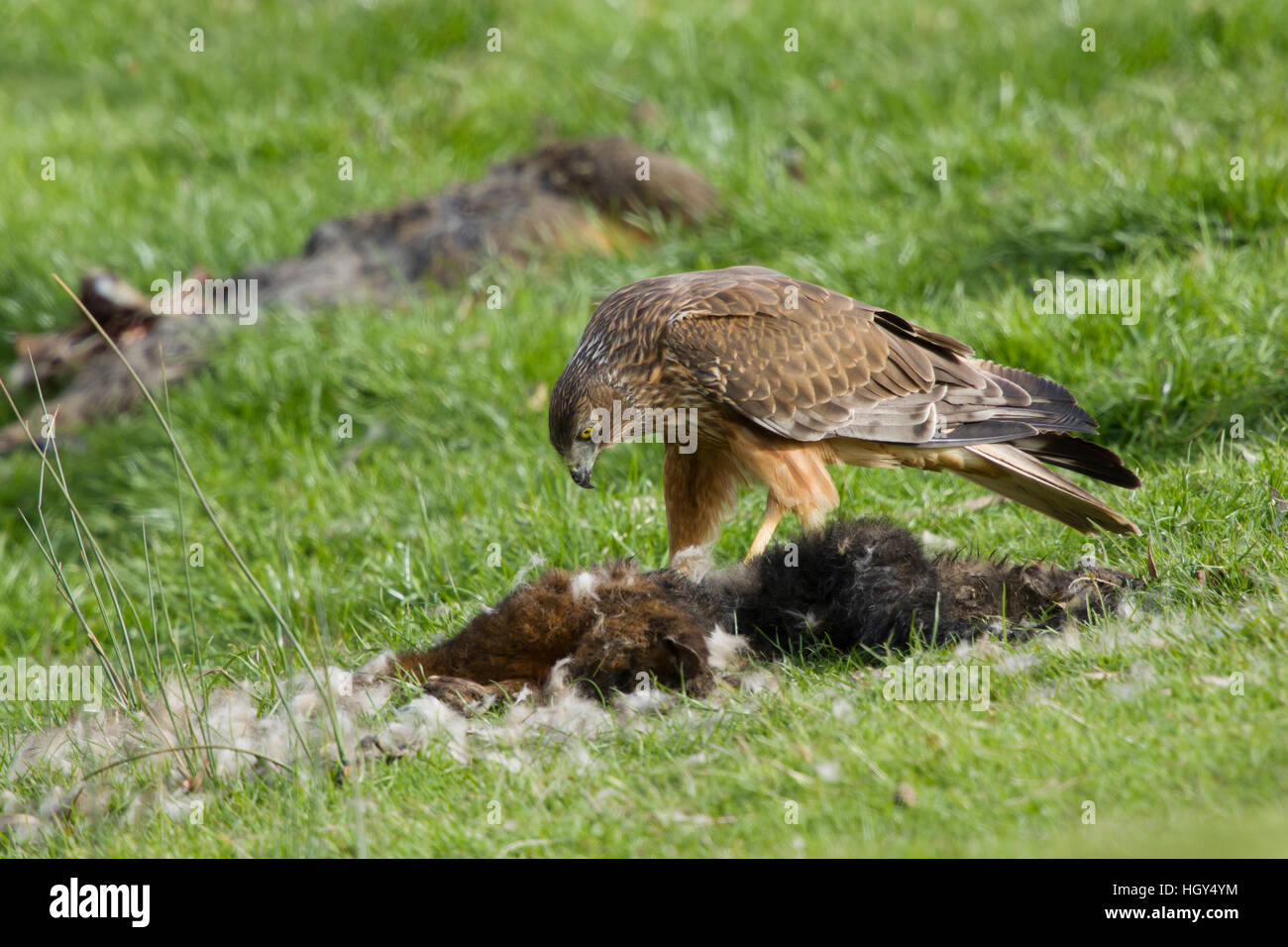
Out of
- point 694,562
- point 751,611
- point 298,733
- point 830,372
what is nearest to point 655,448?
point 830,372

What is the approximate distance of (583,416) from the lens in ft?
14.9

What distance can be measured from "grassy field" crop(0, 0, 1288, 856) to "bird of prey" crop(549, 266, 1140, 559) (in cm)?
34

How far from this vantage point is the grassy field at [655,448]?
3.11 meters

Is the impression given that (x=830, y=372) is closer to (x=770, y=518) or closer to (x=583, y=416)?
(x=770, y=518)

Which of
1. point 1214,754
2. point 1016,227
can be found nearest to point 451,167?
point 1016,227

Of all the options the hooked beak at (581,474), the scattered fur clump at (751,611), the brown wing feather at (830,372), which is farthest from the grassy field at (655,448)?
the hooked beak at (581,474)

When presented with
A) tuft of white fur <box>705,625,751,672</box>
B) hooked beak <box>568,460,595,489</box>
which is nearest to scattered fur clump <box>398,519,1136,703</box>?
tuft of white fur <box>705,625,751,672</box>

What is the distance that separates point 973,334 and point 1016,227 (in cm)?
149

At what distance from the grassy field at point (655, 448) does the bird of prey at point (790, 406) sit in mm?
341

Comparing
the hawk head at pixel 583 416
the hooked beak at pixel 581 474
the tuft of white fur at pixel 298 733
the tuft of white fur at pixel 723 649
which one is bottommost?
the tuft of white fur at pixel 298 733

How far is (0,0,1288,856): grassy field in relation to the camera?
3.11 meters

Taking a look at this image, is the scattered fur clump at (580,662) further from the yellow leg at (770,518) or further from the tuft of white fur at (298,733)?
the yellow leg at (770,518)

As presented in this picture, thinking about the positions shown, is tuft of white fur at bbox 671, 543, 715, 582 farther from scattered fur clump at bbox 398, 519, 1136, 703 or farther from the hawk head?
the hawk head
